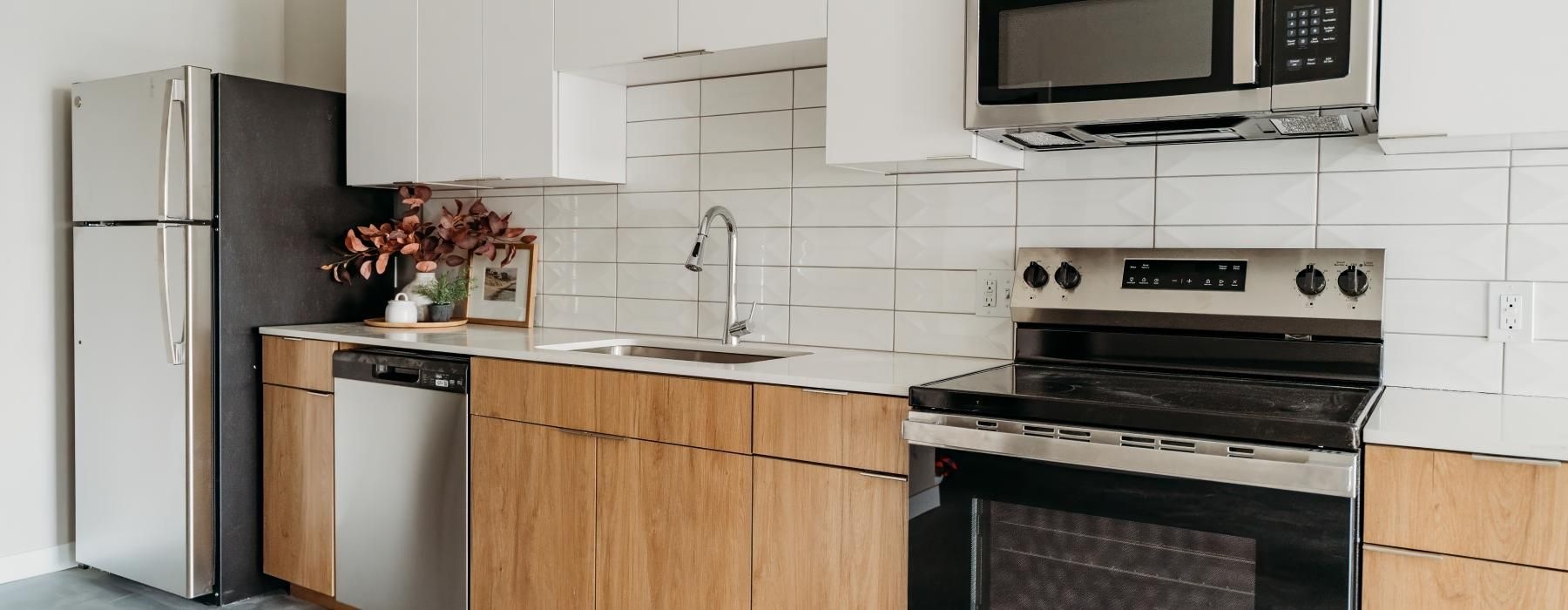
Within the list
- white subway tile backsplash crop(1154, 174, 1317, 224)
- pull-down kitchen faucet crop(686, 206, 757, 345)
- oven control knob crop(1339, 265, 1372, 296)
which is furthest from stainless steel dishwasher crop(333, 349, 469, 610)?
oven control knob crop(1339, 265, 1372, 296)

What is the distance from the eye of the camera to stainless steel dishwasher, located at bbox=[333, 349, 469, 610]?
105 inches

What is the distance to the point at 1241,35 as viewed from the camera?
1.81 metres

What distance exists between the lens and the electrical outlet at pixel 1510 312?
6.34ft

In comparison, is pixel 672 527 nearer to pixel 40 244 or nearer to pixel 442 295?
pixel 442 295

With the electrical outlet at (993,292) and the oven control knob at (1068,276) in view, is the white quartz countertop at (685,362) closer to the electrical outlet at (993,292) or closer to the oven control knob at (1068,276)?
the electrical outlet at (993,292)

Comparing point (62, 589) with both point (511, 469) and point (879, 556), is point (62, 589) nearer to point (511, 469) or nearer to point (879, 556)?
point (511, 469)

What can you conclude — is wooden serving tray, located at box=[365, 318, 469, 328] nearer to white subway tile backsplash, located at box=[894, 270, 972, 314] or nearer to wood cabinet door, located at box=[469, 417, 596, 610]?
wood cabinet door, located at box=[469, 417, 596, 610]

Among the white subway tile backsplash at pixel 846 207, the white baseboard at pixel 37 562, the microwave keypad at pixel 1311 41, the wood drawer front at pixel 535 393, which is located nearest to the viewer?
the microwave keypad at pixel 1311 41

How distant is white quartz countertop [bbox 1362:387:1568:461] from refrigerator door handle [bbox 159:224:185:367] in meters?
2.96

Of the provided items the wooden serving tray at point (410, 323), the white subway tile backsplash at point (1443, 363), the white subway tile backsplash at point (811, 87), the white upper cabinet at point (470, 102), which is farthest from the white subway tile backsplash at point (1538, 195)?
the wooden serving tray at point (410, 323)

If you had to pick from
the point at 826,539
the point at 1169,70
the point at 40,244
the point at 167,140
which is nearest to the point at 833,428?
the point at 826,539

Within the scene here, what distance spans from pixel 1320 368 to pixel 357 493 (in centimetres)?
240

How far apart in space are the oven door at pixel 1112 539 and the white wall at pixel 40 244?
9.82 feet

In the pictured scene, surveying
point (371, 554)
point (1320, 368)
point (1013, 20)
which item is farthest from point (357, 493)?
point (1320, 368)
